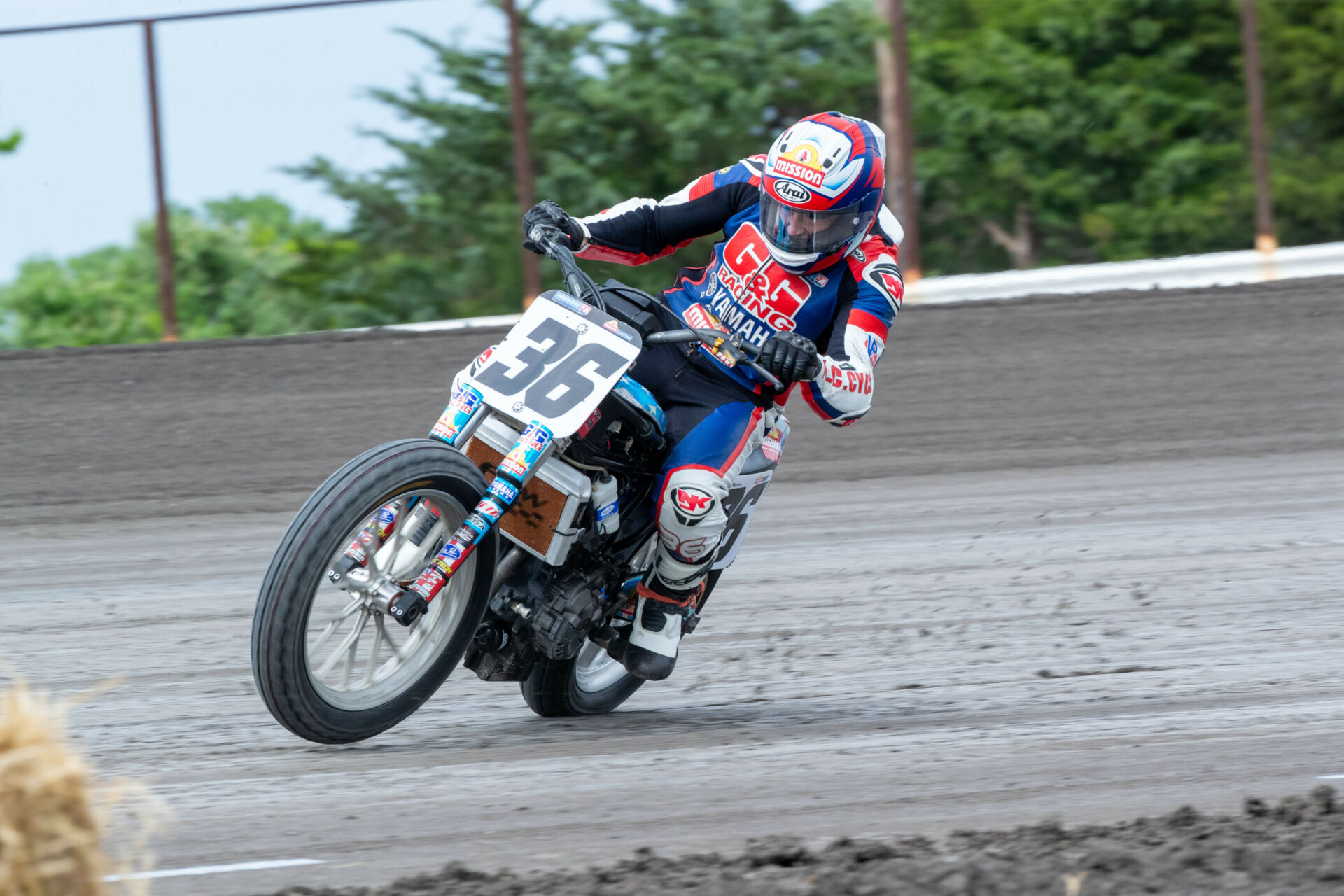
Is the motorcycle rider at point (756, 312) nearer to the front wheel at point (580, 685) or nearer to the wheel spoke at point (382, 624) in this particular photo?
the front wheel at point (580, 685)

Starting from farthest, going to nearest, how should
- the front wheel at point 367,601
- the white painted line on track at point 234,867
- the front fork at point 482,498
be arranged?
the front fork at point 482,498, the front wheel at point 367,601, the white painted line on track at point 234,867

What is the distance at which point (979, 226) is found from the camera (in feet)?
46.9

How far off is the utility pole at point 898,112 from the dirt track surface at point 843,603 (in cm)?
135

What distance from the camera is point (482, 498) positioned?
454 cm

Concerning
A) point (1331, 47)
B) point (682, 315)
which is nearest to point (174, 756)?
point (682, 315)

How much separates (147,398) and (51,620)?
4.42 meters

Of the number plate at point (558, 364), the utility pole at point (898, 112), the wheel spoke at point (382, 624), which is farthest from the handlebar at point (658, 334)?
the utility pole at point (898, 112)

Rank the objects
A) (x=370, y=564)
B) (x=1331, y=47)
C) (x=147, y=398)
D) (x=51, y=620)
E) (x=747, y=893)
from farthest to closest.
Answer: (x=1331, y=47) → (x=147, y=398) → (x=51, y=620) → (x=370, y=564) → (x=747, y=893)

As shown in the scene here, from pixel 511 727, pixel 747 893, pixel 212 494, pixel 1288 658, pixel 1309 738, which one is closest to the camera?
pixel 747 893

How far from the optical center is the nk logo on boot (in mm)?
4969

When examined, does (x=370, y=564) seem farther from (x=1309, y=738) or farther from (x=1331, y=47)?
(x=1331, y=47)

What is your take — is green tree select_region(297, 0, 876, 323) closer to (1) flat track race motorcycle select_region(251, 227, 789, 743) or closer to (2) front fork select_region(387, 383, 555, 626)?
(1) flat track race motorcycle select_region(251, 227, 789, 743)

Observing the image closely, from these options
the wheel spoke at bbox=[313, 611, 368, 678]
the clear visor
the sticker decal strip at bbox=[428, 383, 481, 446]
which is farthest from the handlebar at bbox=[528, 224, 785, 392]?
the wheel spoke at bbox=[313, 611, 368, 678]

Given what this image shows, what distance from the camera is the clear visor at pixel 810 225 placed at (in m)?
5.04
